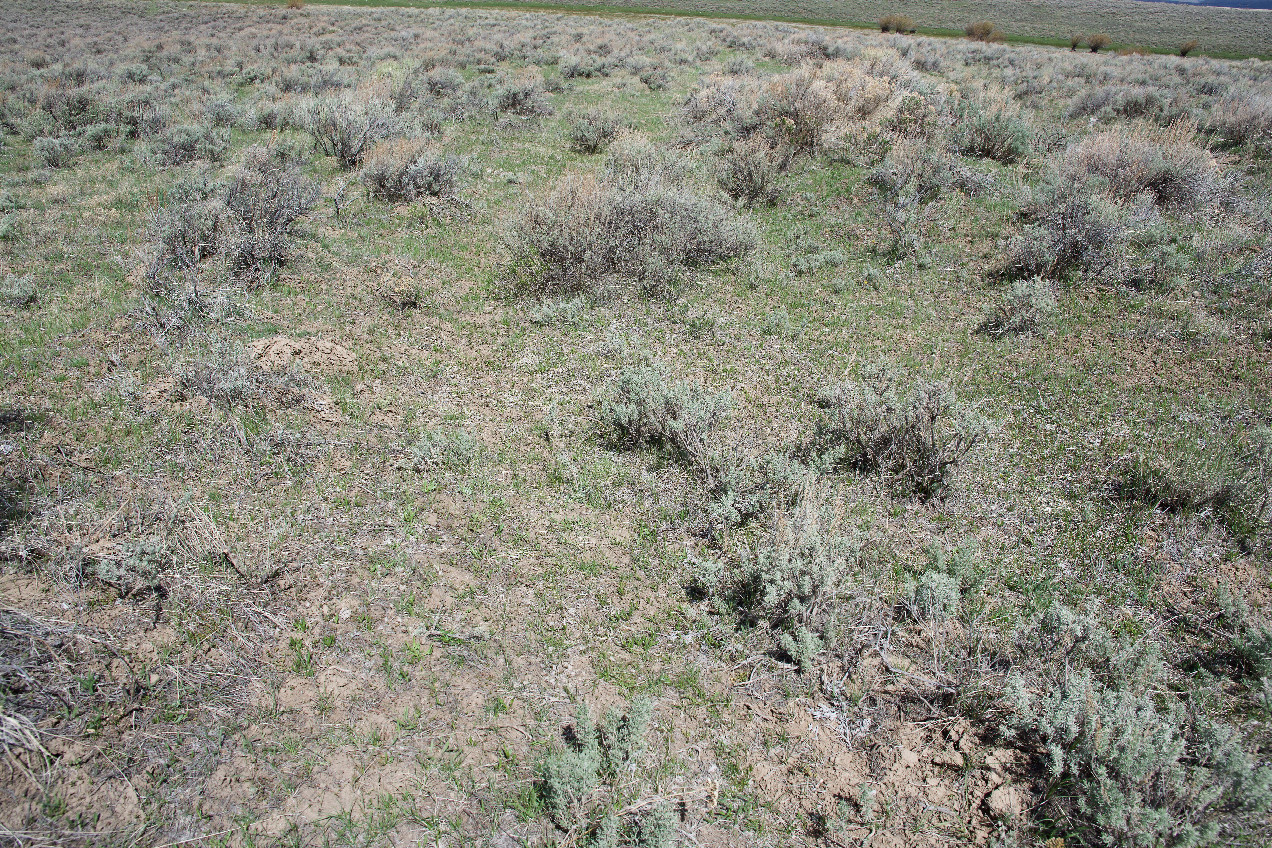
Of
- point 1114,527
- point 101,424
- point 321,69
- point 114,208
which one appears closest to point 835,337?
point 1114,527

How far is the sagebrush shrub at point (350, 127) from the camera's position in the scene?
1148 cm

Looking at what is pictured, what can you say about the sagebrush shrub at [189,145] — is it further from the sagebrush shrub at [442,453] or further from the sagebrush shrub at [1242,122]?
the sagebrush shrub at [1242,122]

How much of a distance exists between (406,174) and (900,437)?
8.80 meters

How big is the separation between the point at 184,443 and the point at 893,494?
5.92m

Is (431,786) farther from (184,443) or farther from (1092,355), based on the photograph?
(1092,355)

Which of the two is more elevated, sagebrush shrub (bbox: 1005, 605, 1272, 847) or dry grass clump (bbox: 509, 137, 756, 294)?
dry grass clump (bbox: 509, 137, 756, 294)

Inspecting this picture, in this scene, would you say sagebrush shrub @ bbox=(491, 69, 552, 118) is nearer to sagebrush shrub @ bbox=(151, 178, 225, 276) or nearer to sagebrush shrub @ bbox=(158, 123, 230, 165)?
sagebrush shrub @ bbox=(158, 123, 230, 165)

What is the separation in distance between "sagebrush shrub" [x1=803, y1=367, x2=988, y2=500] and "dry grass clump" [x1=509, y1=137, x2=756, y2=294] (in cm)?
332

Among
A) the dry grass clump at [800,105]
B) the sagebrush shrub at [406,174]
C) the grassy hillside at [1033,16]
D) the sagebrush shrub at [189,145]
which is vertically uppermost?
the grassy hillside at [1033,16]

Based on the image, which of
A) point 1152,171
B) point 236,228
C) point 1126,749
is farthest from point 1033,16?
point 1126,749

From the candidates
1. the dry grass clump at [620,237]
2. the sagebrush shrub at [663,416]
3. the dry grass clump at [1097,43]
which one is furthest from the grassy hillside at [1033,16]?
the sagebrush shrub at [663,416]

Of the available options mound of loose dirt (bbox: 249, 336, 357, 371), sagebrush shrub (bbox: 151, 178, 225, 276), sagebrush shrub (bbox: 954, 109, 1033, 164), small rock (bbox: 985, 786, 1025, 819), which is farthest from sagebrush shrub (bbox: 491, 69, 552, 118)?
small rock (bbox: 985, 786, 1025, 819)

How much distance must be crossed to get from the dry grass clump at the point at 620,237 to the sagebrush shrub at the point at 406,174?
2.40 m

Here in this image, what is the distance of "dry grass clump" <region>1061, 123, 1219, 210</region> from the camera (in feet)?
29.9
